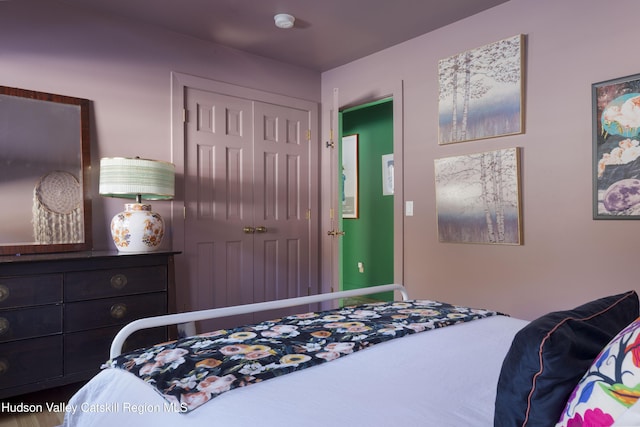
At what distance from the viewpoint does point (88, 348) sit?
231cm

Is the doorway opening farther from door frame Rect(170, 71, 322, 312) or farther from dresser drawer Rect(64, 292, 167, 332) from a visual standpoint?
dresser drawer Rect(64, 292, 167, 332)

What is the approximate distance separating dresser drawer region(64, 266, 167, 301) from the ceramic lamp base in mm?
152

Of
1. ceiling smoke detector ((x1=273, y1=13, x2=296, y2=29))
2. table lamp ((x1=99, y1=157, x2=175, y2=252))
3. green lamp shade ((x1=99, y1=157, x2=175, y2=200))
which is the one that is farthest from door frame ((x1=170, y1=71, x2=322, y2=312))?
ceiling smoke detector ((x1=273, y1=13, x2=296, y2=29))

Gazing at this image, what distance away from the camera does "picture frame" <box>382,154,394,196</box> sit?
16.3 ft

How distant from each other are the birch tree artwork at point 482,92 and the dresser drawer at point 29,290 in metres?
2.61

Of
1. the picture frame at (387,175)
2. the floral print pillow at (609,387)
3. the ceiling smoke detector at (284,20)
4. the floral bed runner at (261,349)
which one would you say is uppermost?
the ceiling smoke detector at (284,20)

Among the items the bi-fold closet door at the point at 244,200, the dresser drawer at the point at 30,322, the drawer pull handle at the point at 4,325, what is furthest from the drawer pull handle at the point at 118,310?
the bi-fold closet door at the point at 244,200

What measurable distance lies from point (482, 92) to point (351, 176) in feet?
9.22

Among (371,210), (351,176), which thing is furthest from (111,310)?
(351,176)

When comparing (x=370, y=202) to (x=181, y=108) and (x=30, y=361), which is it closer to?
(x=181, y=108)

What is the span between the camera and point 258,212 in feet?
11.8

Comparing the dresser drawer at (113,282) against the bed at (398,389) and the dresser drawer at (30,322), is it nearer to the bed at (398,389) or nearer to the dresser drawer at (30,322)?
the dresser drawer at (30,322)

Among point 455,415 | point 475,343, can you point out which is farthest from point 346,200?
point 455,415

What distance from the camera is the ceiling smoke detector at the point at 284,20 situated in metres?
2.84
